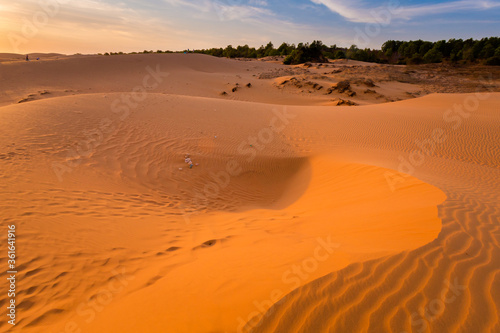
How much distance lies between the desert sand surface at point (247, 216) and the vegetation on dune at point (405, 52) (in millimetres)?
Result: 34061

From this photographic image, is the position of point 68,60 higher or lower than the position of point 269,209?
higher

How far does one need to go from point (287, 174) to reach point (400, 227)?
4656 mm

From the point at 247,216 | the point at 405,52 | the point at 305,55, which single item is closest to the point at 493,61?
the point at 405,52

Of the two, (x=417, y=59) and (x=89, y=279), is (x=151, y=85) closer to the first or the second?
(x=89, y=279)

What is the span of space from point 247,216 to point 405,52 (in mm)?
63806

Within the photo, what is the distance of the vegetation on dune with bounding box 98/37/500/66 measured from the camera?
4091cm

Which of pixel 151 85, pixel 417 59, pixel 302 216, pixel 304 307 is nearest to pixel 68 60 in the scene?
pixel 151 85

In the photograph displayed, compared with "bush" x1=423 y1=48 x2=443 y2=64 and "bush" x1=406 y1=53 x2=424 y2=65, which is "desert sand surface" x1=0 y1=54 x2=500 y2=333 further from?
"bush" x1=423 y1=48 x2=443 y2=64

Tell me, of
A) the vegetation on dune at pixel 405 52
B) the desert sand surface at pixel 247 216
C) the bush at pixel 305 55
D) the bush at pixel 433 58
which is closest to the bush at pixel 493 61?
the vegetation on dune at pixel 405 52

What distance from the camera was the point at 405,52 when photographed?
2094 inches

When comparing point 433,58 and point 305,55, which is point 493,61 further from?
point 305,55

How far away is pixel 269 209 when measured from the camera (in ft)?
19.5

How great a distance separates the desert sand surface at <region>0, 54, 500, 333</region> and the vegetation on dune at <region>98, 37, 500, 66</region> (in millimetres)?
34061

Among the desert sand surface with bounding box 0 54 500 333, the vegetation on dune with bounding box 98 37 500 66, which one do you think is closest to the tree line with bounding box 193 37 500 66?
the vegetation on dune with bounding box 98 37 500 66
